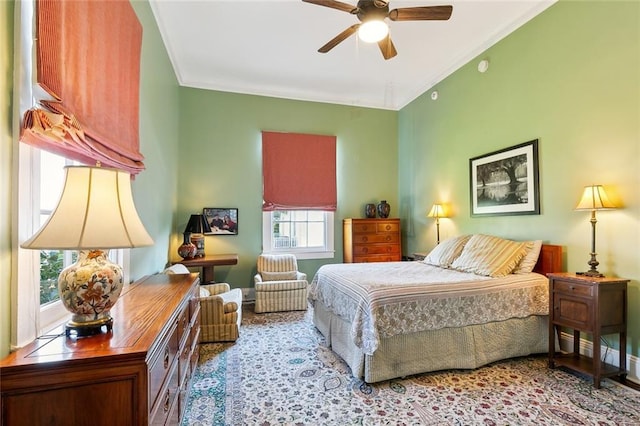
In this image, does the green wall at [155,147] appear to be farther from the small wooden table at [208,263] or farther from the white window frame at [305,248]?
the white window frame at [305,248]

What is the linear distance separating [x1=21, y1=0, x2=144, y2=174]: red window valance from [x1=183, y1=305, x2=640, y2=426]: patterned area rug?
1.76m

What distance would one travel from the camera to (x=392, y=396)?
226cm

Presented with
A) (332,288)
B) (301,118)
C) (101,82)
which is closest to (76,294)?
(101,82)

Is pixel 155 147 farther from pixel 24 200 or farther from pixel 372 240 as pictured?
pixel 372 240

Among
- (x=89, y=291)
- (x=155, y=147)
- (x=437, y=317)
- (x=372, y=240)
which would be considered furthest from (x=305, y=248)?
(x=89, y=291)

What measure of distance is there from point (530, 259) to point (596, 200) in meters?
0.81

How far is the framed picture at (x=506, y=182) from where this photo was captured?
3284 millimetres

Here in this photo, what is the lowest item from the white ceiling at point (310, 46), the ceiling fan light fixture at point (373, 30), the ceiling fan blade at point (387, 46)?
the ceiling fan light fixture at point (373, 30)

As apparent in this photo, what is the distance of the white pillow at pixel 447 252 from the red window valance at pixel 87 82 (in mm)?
3165

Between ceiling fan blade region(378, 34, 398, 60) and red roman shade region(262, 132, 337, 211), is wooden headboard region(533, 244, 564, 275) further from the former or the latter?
red roman shade region(262, 132, 337, 211)

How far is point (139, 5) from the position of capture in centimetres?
271

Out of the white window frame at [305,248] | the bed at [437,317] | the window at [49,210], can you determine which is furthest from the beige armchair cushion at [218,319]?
the white window frame at [305,248]

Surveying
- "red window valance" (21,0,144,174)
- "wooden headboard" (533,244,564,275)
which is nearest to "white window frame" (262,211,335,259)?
"red window valance" (21,0,144,174)

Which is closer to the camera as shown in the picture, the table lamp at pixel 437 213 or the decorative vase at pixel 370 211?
the table lamp at pixel 437 213
